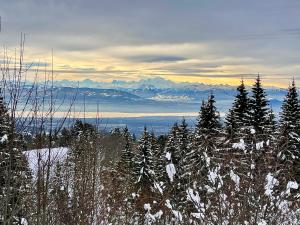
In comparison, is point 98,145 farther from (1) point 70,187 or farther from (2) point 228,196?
(2) point 228,196

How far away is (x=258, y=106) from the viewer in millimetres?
36469

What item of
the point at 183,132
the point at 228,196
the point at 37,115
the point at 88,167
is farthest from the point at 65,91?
the point at 183,132

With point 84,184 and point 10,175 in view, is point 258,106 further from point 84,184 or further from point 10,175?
point 10,175

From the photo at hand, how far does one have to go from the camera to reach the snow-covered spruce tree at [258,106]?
35597mm

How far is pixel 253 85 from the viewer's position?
3762 cm

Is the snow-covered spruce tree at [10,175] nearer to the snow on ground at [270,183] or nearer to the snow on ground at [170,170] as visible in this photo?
the snow on ground at [170,170]

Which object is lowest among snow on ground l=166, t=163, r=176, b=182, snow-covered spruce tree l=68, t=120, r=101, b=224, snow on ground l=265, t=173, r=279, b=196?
snow-covered spruce tree l=68, t=120, r=101, b=224

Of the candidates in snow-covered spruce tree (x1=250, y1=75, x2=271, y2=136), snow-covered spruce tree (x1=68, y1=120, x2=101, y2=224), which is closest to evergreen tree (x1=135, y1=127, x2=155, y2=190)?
snow-covered spruce tree (x1=250, y1=75, x2=271, y2=136)

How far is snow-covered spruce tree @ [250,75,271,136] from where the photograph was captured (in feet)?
117

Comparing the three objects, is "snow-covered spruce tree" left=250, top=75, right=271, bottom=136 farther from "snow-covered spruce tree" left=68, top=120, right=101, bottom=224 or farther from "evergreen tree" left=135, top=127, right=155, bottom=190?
"snow-covered spruce tree" left=68, top=120, right=101, bottom=224

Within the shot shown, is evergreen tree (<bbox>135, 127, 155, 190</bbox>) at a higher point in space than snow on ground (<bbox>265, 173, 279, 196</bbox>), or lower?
Answer: lower

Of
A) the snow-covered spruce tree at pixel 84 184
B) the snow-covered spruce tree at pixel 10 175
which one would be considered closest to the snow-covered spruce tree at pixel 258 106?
the snow-covered spruce tree at pixel 84 184

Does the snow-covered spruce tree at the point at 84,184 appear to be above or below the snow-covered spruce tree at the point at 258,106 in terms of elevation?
below

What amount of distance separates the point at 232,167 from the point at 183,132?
89.5 ft
